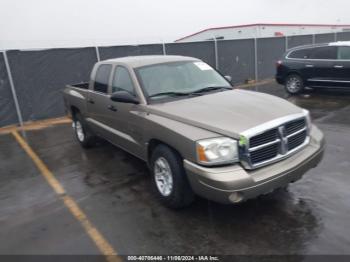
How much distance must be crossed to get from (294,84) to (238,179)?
9.27 m

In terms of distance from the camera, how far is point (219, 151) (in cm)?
321

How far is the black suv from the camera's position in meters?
10.0

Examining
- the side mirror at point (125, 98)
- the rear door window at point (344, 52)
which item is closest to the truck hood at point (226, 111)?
the side mirror at point (125, 98)

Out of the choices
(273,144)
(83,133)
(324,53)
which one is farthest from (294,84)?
(273,144)

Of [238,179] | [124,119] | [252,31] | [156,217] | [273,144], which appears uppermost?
[252,31]

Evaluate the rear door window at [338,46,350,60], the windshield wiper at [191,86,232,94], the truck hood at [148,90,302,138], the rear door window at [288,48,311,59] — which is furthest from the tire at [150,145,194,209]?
the rear door window at [288,48,311,59]

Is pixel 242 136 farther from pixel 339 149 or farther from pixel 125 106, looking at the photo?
pixel 339 149

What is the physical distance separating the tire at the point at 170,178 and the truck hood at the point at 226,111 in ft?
1.47

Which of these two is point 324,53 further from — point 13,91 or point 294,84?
point 13,91

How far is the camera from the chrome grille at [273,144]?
3.23 meters

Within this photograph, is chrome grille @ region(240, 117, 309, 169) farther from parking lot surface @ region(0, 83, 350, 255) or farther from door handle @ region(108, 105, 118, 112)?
door handle @ region(108, 105, 118, 112)

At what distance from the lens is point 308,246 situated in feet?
10.1

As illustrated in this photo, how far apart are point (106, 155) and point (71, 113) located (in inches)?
62.5

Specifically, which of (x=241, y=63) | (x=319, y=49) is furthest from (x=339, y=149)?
(x=241, y=63)
